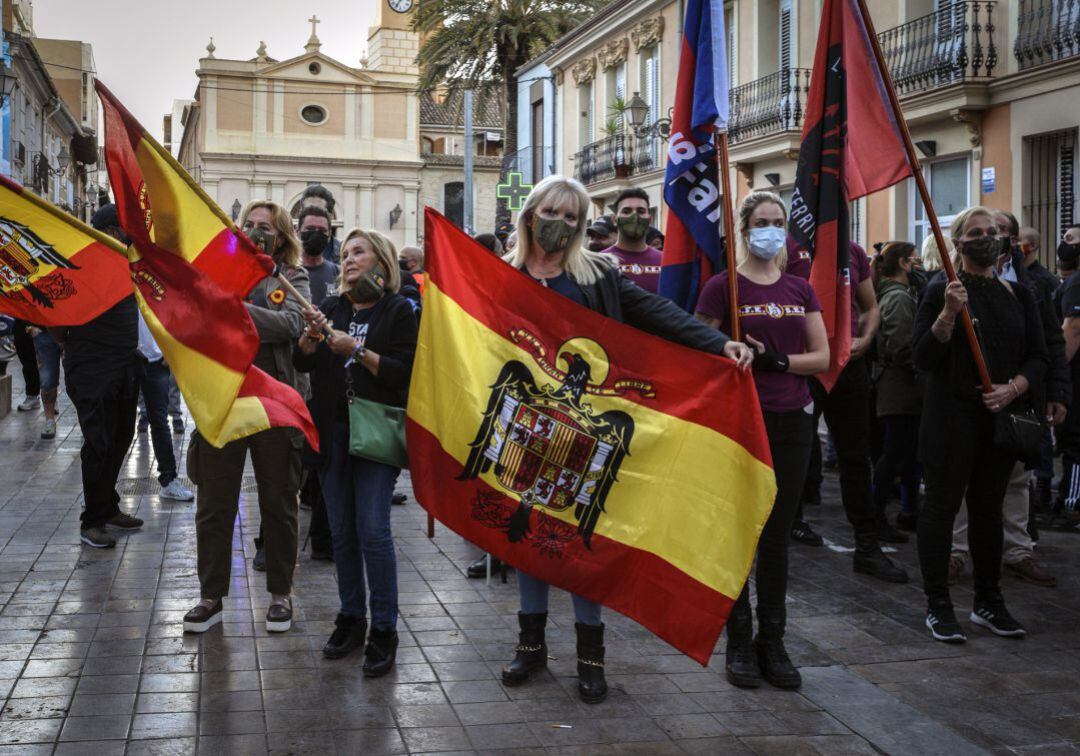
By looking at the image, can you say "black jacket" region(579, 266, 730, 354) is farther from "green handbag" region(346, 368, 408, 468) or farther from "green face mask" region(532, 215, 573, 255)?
"green handbag" region(346, 368, 408, 468)

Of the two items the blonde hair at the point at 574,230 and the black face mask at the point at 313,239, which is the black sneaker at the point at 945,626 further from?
the black face mask at the point at 313,239

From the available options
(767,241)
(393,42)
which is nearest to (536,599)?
(767,241)

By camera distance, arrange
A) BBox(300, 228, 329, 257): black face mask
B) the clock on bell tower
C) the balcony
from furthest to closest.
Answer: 1. the clock on bell tower
2. the balcony
3. BBox(300, 228, 329, 257): black face mask

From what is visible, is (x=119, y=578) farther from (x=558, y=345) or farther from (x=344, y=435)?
(x=558, y=345)

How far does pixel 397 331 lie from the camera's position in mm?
5473

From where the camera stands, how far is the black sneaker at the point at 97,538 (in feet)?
25.7

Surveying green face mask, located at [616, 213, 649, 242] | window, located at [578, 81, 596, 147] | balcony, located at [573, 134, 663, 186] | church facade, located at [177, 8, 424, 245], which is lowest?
green face mask, located at [616, 213, 649, 242]

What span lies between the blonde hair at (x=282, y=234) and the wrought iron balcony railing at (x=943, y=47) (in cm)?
1276

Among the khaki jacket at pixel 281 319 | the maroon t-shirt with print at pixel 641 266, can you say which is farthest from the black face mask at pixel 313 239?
the maroon t-shirt with print at pixel 641 266

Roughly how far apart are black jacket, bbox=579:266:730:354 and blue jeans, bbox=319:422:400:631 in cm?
117

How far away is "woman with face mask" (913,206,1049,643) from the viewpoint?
6.02 meters

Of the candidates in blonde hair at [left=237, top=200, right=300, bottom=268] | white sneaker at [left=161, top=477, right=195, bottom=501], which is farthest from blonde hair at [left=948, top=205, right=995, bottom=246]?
white sneaker at [left=161, top=477, right=195, bottom=501]

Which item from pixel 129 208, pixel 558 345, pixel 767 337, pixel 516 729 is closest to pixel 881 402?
pixel 767 337

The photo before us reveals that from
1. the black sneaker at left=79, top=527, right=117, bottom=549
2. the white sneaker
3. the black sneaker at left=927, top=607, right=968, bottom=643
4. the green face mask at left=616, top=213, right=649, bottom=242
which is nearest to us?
the black sneaker at left=927, top=607, right=968, bottom=643
